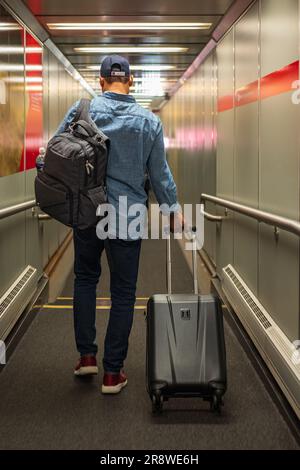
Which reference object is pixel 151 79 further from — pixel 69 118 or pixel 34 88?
pixel 69 118

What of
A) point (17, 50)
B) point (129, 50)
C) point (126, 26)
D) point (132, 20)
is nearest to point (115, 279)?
point (17, 50)

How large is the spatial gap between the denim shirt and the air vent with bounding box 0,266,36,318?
1094mm

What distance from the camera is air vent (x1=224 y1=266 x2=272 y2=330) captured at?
332cm

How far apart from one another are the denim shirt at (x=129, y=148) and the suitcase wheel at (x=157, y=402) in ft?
2.60

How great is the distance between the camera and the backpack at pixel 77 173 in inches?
108

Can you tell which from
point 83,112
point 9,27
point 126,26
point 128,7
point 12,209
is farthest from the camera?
point 126,26

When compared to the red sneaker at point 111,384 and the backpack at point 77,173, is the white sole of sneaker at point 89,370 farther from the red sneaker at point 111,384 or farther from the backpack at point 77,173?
the backpack at point 77,173

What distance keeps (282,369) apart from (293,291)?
36 centimetres

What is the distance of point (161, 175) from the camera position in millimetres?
2910

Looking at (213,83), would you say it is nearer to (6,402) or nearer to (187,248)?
(187,248)

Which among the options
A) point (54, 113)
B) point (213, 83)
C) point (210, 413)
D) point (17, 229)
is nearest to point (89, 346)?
point (210, 413)

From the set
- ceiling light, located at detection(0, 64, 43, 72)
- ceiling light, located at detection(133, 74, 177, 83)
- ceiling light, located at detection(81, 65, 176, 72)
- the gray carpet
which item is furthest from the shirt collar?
ceiling light, located at detection(133, 74, 177, 83)

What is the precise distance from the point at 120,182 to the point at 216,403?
3.60 ft
